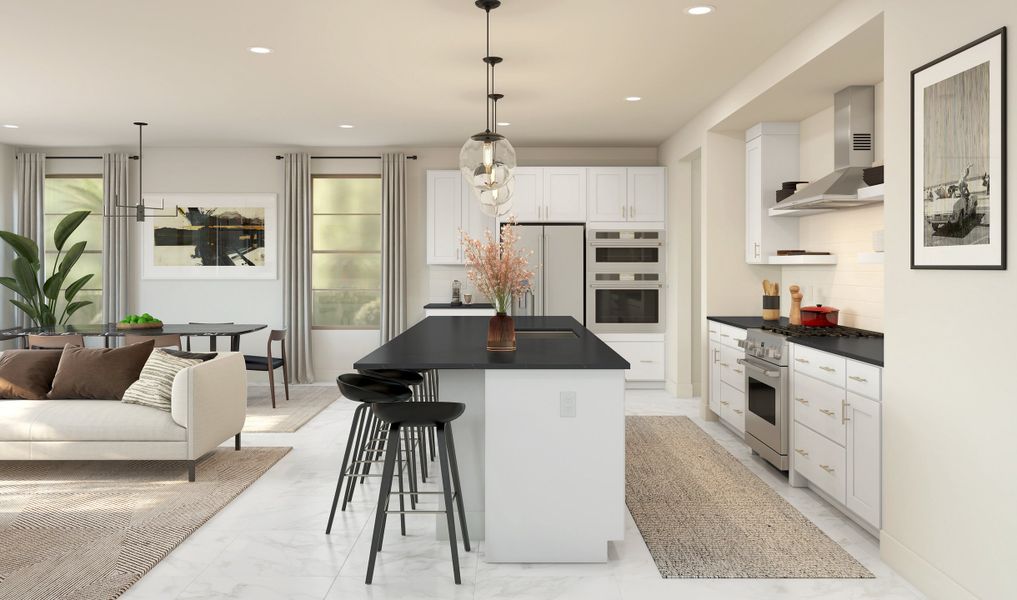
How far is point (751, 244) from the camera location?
6.31 metres

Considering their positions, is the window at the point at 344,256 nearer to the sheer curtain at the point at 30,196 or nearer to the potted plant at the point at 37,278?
the potted plant at the point at 37,278

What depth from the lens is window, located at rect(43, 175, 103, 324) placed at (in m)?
→ 8.65

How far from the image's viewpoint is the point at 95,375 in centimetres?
496

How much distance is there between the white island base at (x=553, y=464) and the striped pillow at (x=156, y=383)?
2.51 m

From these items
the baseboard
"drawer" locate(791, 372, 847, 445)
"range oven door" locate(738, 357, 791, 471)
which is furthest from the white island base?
"range oven door" locate(738, 357, 791, 471)

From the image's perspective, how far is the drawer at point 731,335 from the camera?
18.4ft

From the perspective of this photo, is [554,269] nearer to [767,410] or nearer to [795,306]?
[795,306]

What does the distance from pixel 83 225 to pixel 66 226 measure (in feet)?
2.40

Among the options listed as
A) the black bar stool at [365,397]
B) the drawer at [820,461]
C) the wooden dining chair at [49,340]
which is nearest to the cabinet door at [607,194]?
the drawer at [820,461]

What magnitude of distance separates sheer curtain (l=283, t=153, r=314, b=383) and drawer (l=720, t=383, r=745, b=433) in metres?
4.72

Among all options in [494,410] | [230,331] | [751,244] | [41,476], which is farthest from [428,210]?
[494,410]

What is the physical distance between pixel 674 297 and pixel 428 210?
113 inches

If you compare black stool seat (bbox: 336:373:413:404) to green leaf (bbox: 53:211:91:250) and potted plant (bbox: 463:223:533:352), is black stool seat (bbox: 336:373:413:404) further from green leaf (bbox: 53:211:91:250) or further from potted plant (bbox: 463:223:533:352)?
green leaf (bbox: 53:211:91:250)

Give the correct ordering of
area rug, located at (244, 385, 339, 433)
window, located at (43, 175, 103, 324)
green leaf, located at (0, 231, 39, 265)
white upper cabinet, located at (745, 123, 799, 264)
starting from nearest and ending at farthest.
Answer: white upper cabinet, located at (745, 123, 799, 264)
area rug, located at (244, 385, 339, 433)
green leaf, located at (0, 231, 39, 265)
window, located at (43, 175, 103, 324)
